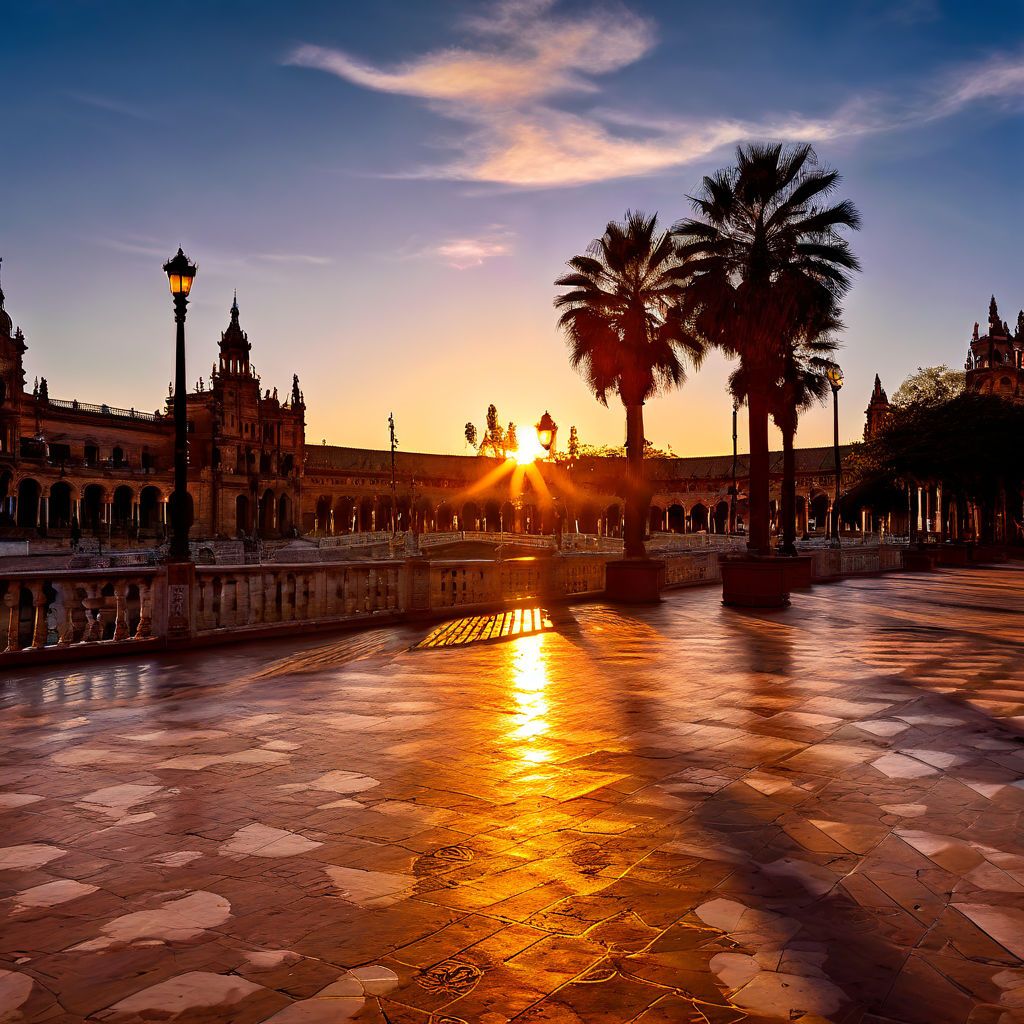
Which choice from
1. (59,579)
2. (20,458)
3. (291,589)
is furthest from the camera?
(20,458)

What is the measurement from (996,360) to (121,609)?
348 ft

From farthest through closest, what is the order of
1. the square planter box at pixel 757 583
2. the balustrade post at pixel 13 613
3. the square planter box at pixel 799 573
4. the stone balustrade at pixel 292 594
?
the square planter box at pixel 799 573 → the square planter box at pixel 757 583 → the stone balustrade at pixel 292 594 → the balustrade post at pixel 13 613

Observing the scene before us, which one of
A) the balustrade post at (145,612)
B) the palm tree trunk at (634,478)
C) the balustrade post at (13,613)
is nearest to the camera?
the balustrade post at (13,613)

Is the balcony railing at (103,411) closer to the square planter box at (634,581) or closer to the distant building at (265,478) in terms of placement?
the distant building at (265,478)

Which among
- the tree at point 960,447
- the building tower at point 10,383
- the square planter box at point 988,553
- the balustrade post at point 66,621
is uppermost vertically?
the building tower at point 10,383

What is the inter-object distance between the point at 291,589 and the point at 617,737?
839cm

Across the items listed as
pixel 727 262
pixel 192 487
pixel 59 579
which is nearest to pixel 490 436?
pixel 192 487

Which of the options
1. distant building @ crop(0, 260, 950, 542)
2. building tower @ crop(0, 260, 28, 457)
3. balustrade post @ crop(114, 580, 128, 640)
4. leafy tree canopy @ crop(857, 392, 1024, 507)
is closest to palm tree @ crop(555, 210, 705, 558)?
balustrade post @ crop(114, 580, 128, 640)

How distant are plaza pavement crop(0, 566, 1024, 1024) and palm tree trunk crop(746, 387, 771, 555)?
1128 cm

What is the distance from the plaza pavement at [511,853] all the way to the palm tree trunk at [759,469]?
444 inches

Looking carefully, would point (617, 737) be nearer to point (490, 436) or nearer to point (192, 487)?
point (192, 487)

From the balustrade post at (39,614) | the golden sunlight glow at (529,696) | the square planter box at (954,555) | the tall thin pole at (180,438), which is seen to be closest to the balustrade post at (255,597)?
the tall thin pole at (180,438)

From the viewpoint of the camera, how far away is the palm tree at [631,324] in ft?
69.2

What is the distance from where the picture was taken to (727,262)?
19.3 meters
